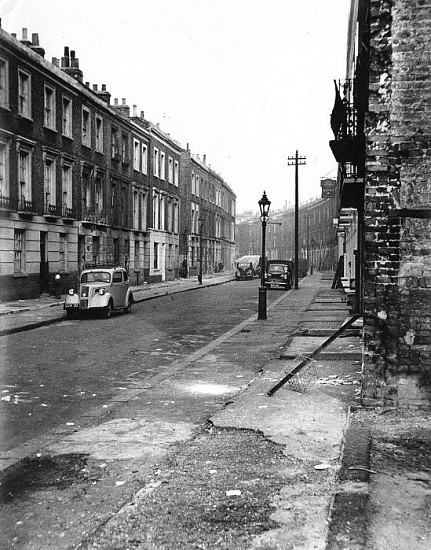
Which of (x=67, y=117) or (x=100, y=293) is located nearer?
(x=100, y=293)

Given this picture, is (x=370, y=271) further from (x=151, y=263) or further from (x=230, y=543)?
(x=151, y=263)

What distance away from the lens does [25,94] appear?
2511cm

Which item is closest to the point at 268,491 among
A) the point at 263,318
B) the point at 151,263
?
the point at 263,318

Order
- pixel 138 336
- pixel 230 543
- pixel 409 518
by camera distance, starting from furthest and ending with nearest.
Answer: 1. pixel 138 336
2. pixel 409 518
3. pixel 230 543

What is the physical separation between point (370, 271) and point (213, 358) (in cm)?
503

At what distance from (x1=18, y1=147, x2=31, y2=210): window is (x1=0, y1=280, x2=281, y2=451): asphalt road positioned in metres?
7.71

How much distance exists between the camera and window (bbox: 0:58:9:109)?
23.3 m

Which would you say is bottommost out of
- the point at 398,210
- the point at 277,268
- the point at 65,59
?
the point at 277,268

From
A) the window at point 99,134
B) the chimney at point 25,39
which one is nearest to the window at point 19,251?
the chimney at point 25,39

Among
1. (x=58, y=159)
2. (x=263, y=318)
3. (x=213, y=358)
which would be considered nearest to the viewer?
(x=213, y=358)

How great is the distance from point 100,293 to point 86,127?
15093 millimetres

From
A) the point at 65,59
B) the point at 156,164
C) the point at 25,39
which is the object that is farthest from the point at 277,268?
the point at 25,39

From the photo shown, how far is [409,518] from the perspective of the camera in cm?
409

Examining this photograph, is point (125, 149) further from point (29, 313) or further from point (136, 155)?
point (29, 313)
